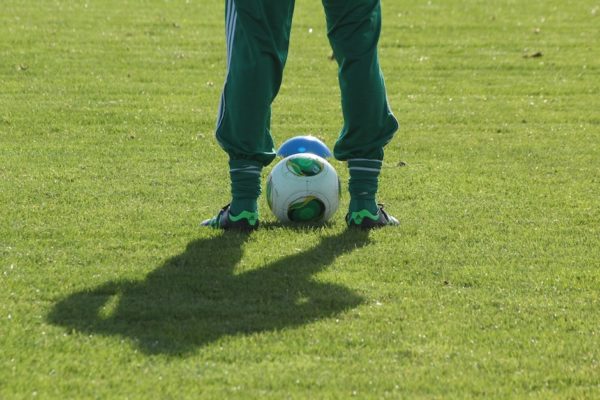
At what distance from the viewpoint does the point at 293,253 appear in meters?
6.40

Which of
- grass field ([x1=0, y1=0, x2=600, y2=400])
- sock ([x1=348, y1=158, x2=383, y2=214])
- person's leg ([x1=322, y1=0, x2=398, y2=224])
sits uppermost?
person's leg ([x1=322, y1=0, x2=398, y2=224])

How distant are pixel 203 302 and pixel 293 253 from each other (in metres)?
0.99

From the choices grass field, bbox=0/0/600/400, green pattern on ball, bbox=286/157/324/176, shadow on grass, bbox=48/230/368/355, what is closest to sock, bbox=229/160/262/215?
grass field, bbox=0/0/600/400

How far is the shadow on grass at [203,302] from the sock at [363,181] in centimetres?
57

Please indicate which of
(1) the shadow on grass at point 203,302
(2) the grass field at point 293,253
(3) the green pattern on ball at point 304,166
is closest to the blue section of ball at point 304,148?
(2) the grass field at point 293,253

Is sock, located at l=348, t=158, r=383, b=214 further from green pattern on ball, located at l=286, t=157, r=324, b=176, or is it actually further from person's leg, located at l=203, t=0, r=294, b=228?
person's leg, located at l=203, t=0, r=294, b=228

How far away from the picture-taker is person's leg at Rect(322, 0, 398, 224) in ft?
21.6

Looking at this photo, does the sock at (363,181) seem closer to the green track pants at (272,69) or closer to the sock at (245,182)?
the green track pants at (272,69)

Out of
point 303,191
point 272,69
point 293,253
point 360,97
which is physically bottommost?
point 293,253

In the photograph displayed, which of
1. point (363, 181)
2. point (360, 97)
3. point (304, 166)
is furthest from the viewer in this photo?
point (304, 166)

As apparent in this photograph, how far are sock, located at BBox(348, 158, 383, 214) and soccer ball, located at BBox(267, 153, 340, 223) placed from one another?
15 cm

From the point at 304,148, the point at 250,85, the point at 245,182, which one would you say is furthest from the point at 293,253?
the point at 304,148

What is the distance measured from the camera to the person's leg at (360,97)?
657 centimetres

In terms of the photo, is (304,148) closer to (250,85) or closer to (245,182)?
(245,182)
